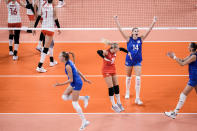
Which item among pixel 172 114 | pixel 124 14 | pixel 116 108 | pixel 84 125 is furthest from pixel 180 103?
pixel 124 14

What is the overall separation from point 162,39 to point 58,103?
725 cm

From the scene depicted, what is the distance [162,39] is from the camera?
47.7 ft

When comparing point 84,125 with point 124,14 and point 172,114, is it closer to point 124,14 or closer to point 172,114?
point 172,114

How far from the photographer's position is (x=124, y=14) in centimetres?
1761

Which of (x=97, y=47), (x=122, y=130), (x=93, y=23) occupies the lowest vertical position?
(x=122, y=130)

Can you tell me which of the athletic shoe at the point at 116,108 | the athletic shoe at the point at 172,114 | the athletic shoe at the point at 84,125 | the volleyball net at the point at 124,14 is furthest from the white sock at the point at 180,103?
the volleyball net at the point at 124,14

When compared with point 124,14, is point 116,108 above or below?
below

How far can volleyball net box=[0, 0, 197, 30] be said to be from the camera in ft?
53.8

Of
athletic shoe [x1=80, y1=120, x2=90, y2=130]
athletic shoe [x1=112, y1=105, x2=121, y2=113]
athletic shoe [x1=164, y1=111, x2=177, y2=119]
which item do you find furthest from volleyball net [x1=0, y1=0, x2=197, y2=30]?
athletic shoe [x1=80, y1=120, x2=90, y2=130]

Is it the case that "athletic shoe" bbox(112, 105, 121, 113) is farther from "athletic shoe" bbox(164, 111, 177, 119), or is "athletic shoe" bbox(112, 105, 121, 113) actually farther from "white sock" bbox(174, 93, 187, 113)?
"white sock" bbox(174, 93, 187, 113)

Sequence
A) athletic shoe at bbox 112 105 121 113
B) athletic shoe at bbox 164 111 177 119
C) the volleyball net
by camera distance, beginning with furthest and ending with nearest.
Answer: the volleyball net → athletic shoe at bbox 112 105 121 113 → athletic shoe at bbox 164 111 177 119

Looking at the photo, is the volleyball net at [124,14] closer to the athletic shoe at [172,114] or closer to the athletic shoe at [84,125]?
the athletic shoe at [172,114]

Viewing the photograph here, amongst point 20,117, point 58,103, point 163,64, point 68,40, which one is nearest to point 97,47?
point 68,40

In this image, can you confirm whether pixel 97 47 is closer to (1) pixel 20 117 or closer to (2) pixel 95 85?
(2) pixel 95 85
